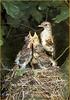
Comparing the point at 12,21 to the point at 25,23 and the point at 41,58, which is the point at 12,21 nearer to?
the point at 25,23

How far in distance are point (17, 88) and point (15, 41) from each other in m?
0.75

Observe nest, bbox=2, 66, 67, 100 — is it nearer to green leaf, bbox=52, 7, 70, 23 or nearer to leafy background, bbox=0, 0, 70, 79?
leafy background, bbox=0, 0, 70, 79

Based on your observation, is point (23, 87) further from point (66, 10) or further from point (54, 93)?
point (66, 10)

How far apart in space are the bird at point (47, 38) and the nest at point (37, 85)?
0.64ft

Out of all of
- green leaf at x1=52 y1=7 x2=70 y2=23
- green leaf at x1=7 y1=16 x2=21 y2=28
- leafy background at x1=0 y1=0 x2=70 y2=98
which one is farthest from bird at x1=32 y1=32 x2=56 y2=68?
green leaf at x1=52 y1=7 x2=70 y2=23

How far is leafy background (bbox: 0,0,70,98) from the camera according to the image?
6.23 meters

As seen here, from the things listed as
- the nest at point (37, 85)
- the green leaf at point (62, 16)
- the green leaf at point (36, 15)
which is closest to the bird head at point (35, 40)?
the green leaf at point (36, 15)

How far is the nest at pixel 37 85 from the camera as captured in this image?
Result: 6.07m

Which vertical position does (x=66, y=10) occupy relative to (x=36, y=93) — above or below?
above

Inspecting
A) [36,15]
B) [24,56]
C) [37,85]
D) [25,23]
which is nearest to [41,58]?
[24,56]

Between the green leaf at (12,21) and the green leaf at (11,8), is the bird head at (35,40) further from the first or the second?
the green leaf at (11,8)

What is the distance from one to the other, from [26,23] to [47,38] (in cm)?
35

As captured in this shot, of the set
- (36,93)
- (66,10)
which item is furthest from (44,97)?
(66,10)

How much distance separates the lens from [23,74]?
6.22 meters
